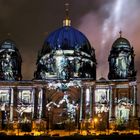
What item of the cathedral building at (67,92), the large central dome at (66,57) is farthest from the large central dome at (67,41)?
the cathedral building at (67,92)

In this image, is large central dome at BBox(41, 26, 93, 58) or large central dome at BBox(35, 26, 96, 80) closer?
large central dome at BBox(35, 26, 96, 80)

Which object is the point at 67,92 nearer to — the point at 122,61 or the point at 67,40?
the point at 122,61

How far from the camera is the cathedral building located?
112625mm

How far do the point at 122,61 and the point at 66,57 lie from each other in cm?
1251

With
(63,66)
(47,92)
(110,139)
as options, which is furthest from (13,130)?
(110,139)

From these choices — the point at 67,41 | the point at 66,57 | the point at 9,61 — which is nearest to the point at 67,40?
the point at 67,41

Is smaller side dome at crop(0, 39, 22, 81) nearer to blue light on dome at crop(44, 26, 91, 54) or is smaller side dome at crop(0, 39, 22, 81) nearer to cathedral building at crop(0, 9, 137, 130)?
cathedral building at crop(0, 9, 137, 130)

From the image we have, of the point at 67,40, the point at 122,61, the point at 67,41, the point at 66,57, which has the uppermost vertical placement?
the point at 67,40

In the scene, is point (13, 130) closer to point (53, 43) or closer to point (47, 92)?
point (47, 92)

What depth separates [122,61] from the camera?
118m

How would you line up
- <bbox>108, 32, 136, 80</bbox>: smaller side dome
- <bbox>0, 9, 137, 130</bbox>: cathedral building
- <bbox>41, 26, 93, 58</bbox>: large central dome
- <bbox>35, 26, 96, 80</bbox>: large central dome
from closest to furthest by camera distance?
<bbox>0, 9, 137, 130</bbox>: cathedral building, <bbox>108, 32, 136, 80</bbox>: smaller side dome, <bbox>35, 26, 96, 80</bbox>: large central dome, <bbox>41, 26, 93, 58</bbox>: large central dome

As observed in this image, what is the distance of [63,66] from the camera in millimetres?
119062

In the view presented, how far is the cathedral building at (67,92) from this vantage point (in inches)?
4434

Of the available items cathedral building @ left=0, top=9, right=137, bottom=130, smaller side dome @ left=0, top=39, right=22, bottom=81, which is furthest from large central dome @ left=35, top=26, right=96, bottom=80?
smaller side dome @ left=0, top=39, right=22, bottom=81
